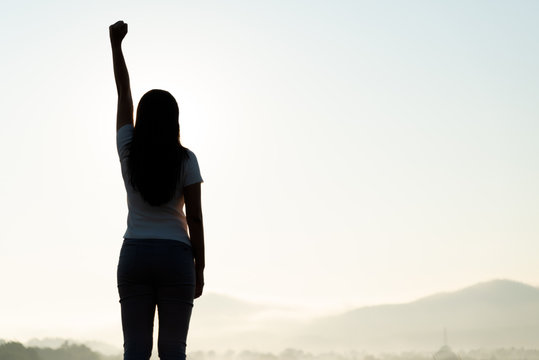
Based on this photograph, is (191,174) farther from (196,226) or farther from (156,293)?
(156,293)

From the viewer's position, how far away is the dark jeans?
6426 mm

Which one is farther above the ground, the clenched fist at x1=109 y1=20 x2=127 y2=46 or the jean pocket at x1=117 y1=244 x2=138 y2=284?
the clenched fist at x1=109 y1=20 x2=127 y2=46

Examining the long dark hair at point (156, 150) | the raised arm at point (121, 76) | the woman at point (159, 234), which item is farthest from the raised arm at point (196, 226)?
the raised arm at point (121, 76)

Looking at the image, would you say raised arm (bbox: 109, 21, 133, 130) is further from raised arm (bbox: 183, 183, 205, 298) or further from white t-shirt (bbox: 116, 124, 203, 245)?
raised arm (bbox: 183, 183, 205, 298)

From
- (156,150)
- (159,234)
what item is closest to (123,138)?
(156,150)

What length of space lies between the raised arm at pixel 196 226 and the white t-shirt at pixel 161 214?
44 mm

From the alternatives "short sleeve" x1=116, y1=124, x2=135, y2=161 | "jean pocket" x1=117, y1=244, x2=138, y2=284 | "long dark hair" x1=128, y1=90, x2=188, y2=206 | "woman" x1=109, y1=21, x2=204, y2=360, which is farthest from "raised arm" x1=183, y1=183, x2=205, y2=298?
"short sleeve" x1=116, y1=124, x2=135, y2=161

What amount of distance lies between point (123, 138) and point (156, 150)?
0.33 meters

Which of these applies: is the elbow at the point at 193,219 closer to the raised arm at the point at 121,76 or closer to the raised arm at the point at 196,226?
the raised arm at the point at 196,226

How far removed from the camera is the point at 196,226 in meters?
6.61

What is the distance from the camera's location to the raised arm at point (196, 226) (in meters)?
6.58

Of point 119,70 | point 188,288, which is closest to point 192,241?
point 188,288

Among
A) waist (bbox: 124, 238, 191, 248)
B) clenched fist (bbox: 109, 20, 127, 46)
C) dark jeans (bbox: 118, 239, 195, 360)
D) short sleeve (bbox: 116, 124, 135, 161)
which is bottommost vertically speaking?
dark jeans (bbox: 118, 239, 195, 360)

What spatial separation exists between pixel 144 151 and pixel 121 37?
1.28 metres
